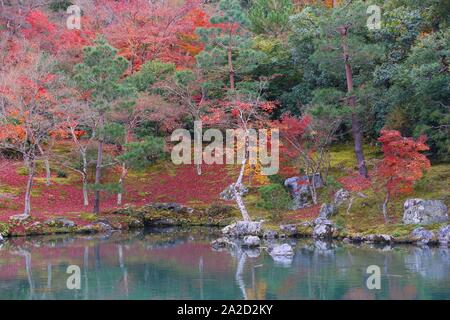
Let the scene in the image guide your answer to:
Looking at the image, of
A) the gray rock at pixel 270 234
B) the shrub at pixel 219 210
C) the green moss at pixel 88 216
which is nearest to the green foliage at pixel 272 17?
the shrub at pixel 219 210

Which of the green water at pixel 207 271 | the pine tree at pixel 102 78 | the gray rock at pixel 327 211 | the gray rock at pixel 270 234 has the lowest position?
the green water at pixel 207 271

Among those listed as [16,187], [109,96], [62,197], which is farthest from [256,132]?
[16,187]

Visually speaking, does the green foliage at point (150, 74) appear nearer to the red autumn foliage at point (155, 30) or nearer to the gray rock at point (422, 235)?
the red autumn foliage at point (155, 30)

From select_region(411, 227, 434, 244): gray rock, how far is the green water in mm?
608

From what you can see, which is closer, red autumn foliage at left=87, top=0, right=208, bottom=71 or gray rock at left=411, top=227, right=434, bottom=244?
gray rock at left=411, top=227, right=434, bottom=244

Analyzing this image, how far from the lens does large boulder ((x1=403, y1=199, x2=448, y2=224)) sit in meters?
22.0

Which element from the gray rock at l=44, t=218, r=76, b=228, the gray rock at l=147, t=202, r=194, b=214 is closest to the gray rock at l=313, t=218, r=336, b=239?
the gray rock at l=147, t=202, r=194, b=214

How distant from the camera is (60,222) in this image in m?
25.8

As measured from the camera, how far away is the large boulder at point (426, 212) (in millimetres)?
21953

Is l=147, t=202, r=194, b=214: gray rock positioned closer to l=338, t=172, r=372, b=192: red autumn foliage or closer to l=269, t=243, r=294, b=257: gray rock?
l=338, t=172, r=372, b=192: red autumn foliage

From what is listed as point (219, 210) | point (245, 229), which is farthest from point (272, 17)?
point (245, 229)

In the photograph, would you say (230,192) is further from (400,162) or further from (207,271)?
(207,271)

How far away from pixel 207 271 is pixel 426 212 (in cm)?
869

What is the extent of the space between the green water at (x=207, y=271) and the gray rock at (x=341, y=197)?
3.20 metres
